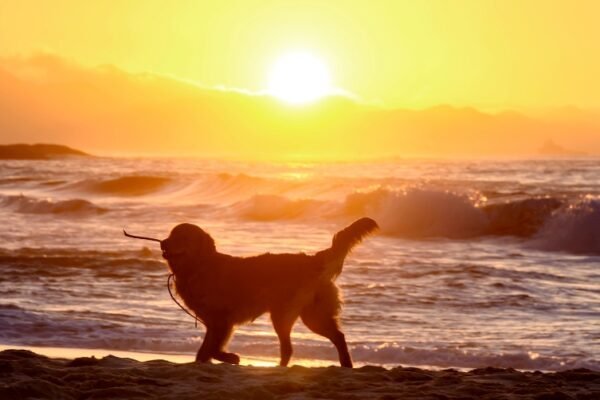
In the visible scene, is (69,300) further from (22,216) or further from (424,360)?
(22,216)

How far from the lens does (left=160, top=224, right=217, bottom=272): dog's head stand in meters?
7.52

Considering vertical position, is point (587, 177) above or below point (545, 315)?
above

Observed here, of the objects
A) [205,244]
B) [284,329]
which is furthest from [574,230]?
[205,244]

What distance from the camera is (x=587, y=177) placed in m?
45.6

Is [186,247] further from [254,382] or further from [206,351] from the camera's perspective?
[254,382]

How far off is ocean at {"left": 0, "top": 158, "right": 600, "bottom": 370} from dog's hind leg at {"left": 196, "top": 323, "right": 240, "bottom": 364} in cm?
192

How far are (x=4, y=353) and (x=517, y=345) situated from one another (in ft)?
17.4

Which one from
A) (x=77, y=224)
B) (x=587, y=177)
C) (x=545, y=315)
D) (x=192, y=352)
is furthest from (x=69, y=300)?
(x=587, y=177)

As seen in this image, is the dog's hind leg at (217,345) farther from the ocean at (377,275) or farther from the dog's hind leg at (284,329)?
the ocean at (377,275)

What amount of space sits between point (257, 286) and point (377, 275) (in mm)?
7360

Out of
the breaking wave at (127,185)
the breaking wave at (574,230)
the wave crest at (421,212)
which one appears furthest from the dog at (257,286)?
the breaking wave at (127,185)

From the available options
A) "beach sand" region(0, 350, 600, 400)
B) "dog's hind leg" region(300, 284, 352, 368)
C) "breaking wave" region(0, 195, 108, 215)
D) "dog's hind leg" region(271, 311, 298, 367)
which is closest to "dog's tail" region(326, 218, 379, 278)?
"dog's hind leg" region(300, 284, 352, 368)

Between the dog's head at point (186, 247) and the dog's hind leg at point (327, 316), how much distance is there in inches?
36.5

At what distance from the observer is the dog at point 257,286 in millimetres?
7438
